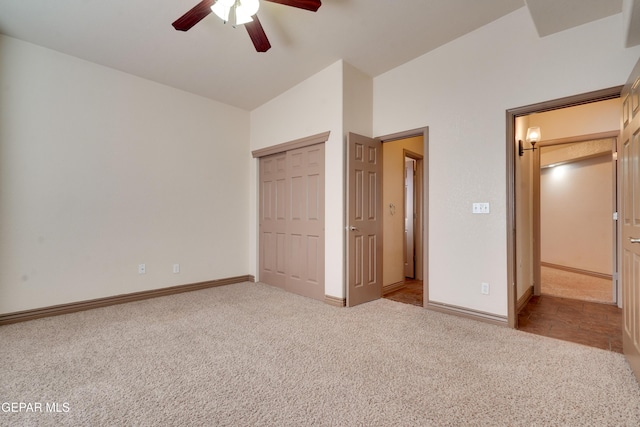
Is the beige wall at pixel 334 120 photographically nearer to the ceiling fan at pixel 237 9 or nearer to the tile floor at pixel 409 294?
the tile floor at pixel 409 294

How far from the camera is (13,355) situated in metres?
2.25

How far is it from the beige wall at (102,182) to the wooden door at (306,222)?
1145mm

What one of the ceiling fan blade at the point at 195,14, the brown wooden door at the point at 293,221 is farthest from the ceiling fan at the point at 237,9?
the brown wooden door at the point at 293,221

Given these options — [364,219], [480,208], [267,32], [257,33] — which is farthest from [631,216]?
[267,32]

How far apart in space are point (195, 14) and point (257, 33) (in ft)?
1.53

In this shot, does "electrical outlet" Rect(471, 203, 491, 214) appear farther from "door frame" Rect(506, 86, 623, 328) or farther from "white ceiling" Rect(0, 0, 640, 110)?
"white ceiling" Rect(0, 0, 640, 110)

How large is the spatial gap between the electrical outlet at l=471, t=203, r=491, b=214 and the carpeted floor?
1.12m

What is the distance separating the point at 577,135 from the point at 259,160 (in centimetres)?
448

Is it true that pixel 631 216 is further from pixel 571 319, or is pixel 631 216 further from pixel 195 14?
pixel 195 14

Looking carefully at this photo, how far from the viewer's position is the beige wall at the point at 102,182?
302 centimetres

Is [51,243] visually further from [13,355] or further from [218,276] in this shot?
[218,276]

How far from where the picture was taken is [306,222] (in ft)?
13.1

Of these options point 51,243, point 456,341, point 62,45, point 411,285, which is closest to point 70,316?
point 51,243

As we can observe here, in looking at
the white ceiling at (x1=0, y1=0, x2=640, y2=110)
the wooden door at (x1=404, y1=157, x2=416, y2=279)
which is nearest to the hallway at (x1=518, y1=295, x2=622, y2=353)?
the wooden door at (x1=404, y1=157, x2=416, y2=279)
